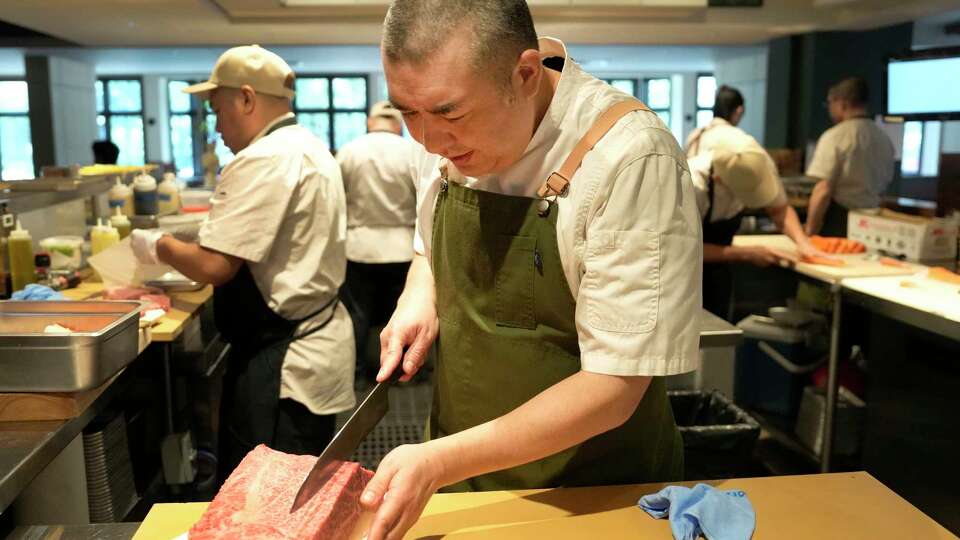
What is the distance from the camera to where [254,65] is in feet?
8.37

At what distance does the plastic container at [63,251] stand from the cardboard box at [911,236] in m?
3.76

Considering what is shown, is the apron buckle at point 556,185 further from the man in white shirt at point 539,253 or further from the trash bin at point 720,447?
the trash bin at point 720,447

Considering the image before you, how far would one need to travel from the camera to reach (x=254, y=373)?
2559mm

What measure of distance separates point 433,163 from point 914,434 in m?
2.62

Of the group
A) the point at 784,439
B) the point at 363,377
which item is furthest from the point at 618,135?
the point at 363,377

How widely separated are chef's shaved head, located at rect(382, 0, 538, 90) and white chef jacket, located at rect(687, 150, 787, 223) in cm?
293

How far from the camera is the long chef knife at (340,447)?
3.95ft

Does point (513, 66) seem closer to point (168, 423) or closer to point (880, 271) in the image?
point (168, 423)

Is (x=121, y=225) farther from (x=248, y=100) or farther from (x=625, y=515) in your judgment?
(x=625, y=515)

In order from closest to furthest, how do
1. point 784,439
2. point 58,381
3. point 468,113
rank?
point 468,113
point 58,381
point 784,439

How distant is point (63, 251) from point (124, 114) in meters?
15.5

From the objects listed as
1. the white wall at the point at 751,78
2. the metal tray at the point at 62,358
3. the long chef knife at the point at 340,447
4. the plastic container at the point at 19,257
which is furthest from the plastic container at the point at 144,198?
the white wall at the point at 751,78

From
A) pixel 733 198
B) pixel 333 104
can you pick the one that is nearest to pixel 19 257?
pixel 733 198

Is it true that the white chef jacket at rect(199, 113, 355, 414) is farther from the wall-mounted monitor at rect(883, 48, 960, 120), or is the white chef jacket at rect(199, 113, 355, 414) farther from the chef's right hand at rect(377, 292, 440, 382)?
the wall-mounted monitor at rect(883, 48, 960, 120)
